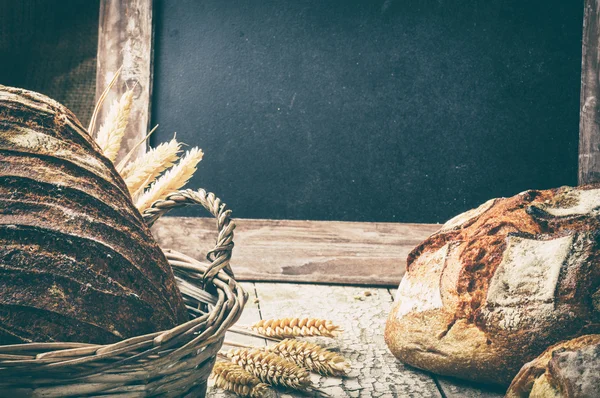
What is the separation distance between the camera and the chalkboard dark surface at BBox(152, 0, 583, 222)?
7.72 feet

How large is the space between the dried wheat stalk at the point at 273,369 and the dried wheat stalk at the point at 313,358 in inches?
2.3

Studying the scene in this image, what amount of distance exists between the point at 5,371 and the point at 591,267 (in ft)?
4.00

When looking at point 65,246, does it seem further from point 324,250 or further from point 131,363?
point 324,250

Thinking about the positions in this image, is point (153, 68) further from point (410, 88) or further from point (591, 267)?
point (591, 267)

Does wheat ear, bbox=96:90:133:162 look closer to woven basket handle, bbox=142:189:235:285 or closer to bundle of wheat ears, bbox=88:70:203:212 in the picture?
bundle of wheat ears, bbox=88:70:203:212

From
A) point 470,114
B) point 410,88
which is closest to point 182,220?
point 410,88

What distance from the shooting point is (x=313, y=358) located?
5.07 feet

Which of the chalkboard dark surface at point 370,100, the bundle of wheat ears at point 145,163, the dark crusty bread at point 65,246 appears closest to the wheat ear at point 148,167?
the bundle of wheat ears at point 145,163

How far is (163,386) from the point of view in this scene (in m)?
1.04

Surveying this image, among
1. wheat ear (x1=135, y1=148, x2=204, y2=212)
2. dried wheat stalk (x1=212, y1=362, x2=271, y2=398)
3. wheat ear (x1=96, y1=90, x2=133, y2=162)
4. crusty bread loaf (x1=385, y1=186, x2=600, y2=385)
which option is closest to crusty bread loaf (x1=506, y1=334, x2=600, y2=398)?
crusty bread loaf (x1=385, y1=186, x2=600, y2=385)

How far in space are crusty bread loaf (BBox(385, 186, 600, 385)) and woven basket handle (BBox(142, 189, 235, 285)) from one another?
22.1 inches

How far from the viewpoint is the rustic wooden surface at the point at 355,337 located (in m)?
1.52

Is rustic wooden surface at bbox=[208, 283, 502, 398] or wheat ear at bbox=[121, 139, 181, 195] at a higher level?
wheat ear at bbox=[121, 139, 181, 195]

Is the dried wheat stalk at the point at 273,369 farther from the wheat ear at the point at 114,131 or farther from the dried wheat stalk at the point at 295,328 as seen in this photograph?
the wheat ear at the point at 114,131
